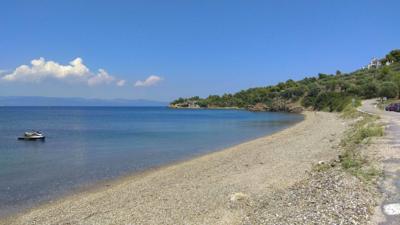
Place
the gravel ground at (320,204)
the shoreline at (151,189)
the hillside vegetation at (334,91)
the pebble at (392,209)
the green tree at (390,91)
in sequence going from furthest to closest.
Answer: the hillside vegetation at (334,91)
the green tree at (390,91)
the shoreline at (151,189)
the pebble at (392,209)
the gravel ground at (320,204)

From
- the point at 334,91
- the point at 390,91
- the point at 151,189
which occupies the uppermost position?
the point at 334,91

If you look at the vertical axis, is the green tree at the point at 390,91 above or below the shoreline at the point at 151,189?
above

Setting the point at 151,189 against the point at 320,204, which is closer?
the point at 320,204

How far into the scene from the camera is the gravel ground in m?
9.32

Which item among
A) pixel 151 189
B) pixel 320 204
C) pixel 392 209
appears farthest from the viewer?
pixel 151 189

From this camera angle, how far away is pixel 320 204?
10.5m

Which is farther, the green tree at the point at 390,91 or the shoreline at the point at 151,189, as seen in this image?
the green tree at the point at 390,91

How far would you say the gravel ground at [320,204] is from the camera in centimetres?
932

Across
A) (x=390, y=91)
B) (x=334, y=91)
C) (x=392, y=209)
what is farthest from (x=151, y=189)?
(x=334, y=91)

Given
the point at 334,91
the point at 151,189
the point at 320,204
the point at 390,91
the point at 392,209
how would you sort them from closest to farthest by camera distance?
the point at 392,209, the point at 320,204, the point at 151,189, the point at 390,91, the point at 334,91

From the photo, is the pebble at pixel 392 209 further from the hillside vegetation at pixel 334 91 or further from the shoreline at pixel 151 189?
the hillside vegetation at pixel 334 91

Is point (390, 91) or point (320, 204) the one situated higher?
point (390, 91)

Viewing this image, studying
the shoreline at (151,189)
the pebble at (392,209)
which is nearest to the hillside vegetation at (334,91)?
the shoreline at (151,189)

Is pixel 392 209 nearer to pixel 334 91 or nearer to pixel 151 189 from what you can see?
pixel 151 189
